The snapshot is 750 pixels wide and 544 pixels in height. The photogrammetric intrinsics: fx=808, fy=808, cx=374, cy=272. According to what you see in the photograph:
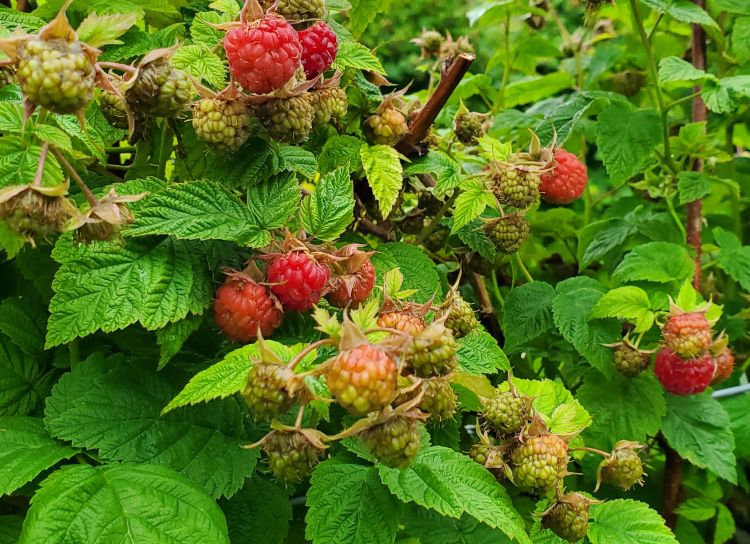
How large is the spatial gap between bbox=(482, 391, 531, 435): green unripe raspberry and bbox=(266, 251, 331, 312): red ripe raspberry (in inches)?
8.1

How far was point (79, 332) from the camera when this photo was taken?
713 mm

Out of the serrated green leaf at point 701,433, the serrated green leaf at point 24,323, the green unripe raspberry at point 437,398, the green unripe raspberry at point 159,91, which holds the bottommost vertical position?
the serrated green leaf at point 701,433

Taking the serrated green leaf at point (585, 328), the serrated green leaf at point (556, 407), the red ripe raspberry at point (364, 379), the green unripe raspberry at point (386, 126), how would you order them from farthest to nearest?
1. the serrated green leaf at point (585, 328)
2. the green unripe raspberry at point (386, 126)
3. the serrated green leaf at point (556, 407)
4. the red ripe raspberry at point (364, 379)

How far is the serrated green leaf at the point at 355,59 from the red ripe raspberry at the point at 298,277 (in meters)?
→ 0.27

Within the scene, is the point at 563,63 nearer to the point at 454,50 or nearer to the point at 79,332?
the point at 454,50

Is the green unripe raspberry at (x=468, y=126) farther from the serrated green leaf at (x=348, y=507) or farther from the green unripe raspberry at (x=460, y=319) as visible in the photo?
the serrated green leaf at (x=348, y=507)

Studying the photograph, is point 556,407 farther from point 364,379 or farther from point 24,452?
point 24,452

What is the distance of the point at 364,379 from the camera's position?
0.53 metres

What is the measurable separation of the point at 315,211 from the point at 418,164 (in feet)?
0.85

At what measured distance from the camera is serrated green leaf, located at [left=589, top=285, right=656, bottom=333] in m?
1.06

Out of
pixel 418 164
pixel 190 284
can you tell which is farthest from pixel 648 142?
pixel 190 284

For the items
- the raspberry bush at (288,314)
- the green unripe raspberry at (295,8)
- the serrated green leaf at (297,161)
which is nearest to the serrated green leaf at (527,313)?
the raspberry bush at (288,314)

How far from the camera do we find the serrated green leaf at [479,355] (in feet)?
2.63

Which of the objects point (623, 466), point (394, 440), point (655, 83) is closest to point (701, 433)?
point (623, 466)
